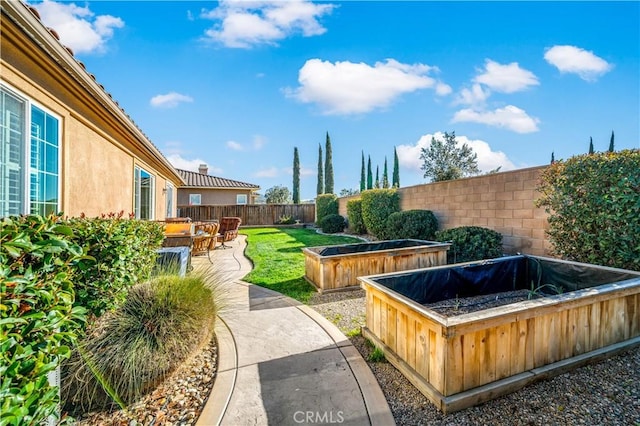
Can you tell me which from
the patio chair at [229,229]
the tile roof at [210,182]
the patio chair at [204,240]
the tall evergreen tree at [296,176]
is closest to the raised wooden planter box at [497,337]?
the patio chair at [204,240]

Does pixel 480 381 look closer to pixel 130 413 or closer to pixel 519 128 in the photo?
pixel 130 413

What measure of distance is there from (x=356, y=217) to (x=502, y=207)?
7.64 metres

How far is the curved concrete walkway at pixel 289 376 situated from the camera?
2229 millimetres

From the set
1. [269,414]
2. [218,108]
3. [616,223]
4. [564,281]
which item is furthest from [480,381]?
[218,108]

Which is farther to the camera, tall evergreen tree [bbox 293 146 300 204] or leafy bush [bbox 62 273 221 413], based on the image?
tall evergreen tree [bbox 293 146 300 204]

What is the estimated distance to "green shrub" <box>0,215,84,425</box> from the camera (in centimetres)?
123

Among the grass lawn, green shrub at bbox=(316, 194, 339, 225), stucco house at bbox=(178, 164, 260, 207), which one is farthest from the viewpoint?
stucco house at bbox=(178, 164, 260, 207)

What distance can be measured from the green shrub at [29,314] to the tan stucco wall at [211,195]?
20030 millimetres

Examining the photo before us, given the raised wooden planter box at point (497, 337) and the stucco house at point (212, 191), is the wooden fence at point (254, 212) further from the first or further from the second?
the raised wooden planter box at point (497, 337)

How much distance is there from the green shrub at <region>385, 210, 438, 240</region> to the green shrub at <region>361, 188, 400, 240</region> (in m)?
1.31

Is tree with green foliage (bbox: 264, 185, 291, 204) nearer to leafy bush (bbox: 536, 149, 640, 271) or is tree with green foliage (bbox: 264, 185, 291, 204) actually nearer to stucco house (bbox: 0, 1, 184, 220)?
stucco house (bbox: 0, 1, 184, 220)

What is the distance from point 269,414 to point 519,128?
15179 millimetres

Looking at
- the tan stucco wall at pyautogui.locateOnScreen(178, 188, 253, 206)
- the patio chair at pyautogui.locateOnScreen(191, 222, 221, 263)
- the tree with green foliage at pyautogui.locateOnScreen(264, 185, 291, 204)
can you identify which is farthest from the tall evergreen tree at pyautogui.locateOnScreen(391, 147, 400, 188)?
the patio chair at pyautogui.locateOnScreen(191, 222, 221, 263)
